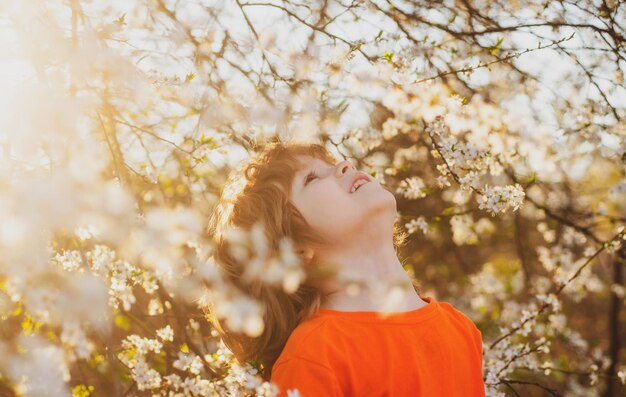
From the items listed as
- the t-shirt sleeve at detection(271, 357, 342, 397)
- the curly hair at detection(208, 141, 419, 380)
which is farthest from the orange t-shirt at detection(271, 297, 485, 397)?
the curly hair at detection(208, 141, 419, 380)

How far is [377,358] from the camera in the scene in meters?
1.93

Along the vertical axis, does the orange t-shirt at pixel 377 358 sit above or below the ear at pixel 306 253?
below

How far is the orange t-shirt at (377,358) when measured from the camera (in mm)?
1815

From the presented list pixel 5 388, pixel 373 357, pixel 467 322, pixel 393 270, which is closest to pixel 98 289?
pixel 373 357

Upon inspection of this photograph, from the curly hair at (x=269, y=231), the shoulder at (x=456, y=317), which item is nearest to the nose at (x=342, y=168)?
the curly hair at (x=269, y=231)

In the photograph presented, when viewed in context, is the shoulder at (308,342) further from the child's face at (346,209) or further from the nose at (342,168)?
the nose at (342,168)

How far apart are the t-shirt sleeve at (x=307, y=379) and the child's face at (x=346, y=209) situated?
1.53ft

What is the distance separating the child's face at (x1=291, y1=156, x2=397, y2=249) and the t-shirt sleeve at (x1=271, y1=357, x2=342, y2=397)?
0.47m

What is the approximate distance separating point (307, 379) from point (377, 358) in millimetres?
261

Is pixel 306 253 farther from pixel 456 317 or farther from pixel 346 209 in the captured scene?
pixel 456 317

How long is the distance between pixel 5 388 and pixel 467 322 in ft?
6.11

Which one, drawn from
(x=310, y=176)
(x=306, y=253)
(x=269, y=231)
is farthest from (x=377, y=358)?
(x=310, y=176)

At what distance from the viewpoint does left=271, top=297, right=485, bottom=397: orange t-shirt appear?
182cm

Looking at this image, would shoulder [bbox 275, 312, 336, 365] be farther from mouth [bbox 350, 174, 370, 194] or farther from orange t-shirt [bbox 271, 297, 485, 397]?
Result: mouth [bbox 350, 174, 370, 194]
